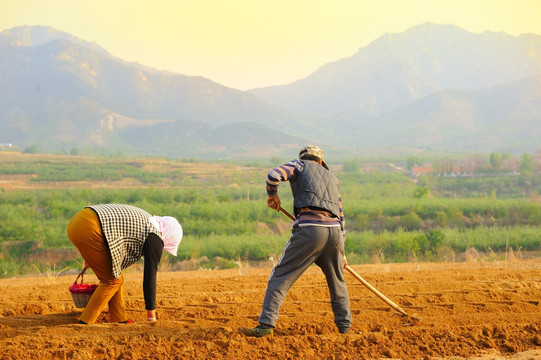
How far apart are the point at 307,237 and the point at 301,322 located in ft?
4.53

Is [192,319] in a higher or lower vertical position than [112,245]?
lower

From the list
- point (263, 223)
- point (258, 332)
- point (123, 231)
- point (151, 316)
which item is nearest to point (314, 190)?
point (258, 332)

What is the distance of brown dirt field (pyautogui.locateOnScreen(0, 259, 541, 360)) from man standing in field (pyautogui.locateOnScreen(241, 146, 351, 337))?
0.32 m

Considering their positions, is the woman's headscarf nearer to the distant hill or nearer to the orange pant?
the orange pant

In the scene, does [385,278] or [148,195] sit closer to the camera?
[385,278]

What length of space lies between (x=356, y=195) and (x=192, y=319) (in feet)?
116

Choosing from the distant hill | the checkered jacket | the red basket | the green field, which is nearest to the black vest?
the checkered jacket

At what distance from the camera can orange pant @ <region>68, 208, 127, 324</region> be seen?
5.70 meters

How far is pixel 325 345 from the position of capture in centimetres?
517

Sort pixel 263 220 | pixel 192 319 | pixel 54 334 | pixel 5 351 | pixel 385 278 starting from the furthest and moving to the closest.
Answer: pixel 263 220, pixel 385 278, pixel 192 319, pixel 54 334, pixel 5 351

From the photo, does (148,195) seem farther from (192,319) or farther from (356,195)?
(192,319)

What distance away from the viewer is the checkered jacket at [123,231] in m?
5.73

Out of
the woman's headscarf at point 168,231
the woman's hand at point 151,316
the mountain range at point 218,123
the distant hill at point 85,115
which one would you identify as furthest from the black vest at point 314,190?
the distant hill at point 85,115

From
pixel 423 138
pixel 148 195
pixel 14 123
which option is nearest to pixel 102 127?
pixel 14 123
